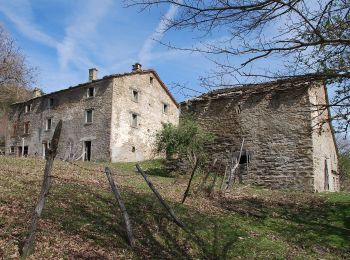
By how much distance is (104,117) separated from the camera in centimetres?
2995

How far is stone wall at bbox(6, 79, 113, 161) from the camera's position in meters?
30.0

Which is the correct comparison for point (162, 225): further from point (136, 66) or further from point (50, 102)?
point (50, 102)

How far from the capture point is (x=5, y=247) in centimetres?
625

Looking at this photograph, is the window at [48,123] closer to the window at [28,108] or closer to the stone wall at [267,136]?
the window at [28,108]

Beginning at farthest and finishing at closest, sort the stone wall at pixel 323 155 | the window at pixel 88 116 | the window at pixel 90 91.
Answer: the window at pixel 90 91
the window at pixel 88 116
the stone wall at pixel 323 155

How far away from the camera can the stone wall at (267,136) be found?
17.2 m

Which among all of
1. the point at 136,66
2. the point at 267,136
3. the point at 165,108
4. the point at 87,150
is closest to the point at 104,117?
the point at 87,150

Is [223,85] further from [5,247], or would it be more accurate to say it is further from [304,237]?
[304,237]

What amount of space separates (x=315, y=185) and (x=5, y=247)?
14.0 meters

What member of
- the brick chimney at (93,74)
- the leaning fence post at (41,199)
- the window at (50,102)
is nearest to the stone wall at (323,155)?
the leaning fence post at (41,199)

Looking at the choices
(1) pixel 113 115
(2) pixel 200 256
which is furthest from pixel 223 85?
(1) pixel 113 115

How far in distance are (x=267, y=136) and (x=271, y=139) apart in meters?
0.25

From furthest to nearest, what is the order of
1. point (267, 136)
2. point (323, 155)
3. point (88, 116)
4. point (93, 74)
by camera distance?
point (93, 74) → point (88, 116) → point (323, 155) → point (267, 136)

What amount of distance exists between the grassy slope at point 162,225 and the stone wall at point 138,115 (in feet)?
54.8
